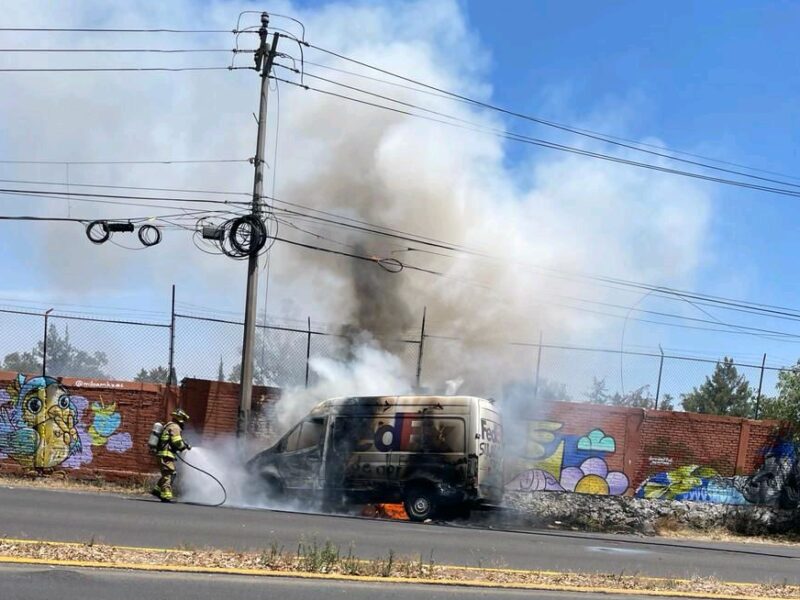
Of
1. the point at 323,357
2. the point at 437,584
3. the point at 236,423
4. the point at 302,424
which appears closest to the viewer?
the point at 437,584

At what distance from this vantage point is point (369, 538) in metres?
9.96

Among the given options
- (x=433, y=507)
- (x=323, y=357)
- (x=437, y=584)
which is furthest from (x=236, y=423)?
(x=437, y=584)

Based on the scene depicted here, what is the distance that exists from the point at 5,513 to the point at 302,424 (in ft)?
17.8

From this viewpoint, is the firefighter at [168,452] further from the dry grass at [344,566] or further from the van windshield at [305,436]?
the dry grass at [344,566]

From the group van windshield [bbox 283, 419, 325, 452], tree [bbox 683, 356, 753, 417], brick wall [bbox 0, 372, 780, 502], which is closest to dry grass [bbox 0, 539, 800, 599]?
van windshield [bbox 283, 419, 325, 452]

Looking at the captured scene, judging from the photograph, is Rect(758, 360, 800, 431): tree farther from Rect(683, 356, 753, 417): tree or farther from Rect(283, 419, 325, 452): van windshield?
Rect(683, 356, 753, 417): tree

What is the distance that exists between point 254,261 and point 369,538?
24.9 feet

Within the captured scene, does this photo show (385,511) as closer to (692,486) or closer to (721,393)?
(692,486)

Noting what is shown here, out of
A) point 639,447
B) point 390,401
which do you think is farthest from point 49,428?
point 639,447

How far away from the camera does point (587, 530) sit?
14328 mm

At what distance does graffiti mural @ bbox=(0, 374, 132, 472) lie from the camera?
16.8 meters

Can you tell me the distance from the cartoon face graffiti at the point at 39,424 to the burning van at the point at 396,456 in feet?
16.8

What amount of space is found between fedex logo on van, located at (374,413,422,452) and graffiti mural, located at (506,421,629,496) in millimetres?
5226

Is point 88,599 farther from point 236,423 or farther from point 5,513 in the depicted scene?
point 236,423
